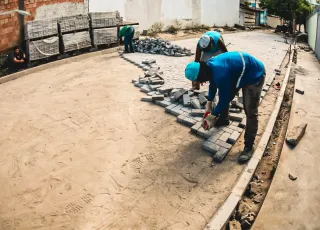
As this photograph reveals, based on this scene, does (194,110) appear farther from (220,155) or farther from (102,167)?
(102,167)

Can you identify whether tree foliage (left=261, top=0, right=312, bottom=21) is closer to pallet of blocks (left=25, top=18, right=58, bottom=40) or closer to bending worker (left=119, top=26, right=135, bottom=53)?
bending worker (left=119, top=26, right=135, bottom=53)

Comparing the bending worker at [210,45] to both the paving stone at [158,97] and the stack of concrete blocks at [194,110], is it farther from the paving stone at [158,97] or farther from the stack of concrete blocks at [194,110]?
the paving stone at [158,97]

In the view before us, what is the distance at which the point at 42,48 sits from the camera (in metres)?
9.22

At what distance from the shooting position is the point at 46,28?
9336 mm

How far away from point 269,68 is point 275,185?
6.11m

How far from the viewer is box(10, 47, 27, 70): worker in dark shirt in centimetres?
864

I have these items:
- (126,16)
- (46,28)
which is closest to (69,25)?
(46,28)

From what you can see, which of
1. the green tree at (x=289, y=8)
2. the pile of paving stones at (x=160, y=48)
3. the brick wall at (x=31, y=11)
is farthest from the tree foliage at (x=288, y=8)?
the brick wall at (x=31, y=11)

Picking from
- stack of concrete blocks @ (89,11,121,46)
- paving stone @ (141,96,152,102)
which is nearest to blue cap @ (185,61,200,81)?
paving stone @ (141,96,152,102)

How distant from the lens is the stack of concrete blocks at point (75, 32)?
32.6 feet

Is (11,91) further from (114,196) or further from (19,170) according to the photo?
(114,196)

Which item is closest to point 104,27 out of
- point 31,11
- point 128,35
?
point 128,35

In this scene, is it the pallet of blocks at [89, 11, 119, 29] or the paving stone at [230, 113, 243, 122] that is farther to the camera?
the pallet of blocks at [89, 11, 119, 29]

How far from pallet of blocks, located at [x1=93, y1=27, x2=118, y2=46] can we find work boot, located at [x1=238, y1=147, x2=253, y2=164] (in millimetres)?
8565
